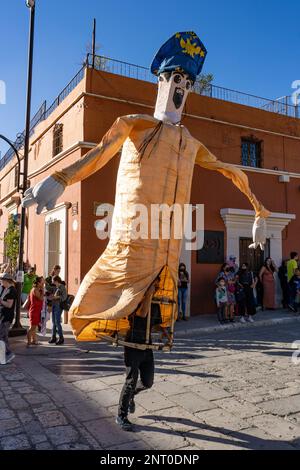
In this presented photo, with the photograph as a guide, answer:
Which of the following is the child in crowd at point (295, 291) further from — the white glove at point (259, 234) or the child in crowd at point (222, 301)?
the white glove at point (259, 234)

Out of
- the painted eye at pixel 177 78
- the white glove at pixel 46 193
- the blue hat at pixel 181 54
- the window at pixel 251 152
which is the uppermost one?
the window at pixel 251 152

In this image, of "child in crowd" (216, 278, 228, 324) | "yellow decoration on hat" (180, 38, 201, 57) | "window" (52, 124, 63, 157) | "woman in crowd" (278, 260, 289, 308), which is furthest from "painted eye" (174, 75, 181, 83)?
"woman in crowd" (278, 260, 289, 308)

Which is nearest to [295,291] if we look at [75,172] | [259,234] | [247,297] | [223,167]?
[247,297]

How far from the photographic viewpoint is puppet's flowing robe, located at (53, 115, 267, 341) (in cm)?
353

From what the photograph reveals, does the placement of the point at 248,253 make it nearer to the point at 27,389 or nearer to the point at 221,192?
the point at 221,192

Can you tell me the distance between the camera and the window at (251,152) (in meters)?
12.5

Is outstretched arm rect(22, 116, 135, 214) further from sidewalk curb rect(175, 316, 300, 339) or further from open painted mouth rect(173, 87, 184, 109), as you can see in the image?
sidewalk curb rect(175, 316, 300, 339)

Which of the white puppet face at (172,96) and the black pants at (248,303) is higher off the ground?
the white puppet face at (172,96)

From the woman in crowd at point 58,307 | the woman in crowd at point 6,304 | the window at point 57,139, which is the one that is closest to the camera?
the woman in crowd at point 6,304

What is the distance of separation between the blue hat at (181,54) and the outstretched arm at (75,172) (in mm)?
790

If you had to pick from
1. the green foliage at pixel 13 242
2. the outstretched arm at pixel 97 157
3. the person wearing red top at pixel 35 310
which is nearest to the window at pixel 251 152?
the person wearing red top at pixel 35 310

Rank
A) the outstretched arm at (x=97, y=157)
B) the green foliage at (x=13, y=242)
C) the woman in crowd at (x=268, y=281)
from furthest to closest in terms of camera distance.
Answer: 1. the green foliage at (x=13, y=242)
2. the woman in crowd at (x=268, y=281)
3. the outstretched arm at (x=97, y=157)

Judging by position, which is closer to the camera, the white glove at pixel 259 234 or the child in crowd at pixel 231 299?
the white glove at pixel 259 234

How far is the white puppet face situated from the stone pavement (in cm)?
293
